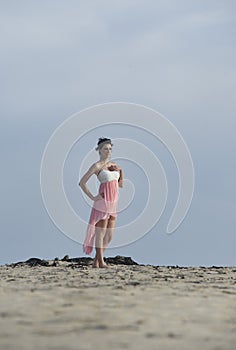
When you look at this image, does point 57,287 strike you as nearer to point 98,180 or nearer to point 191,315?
point 191,315

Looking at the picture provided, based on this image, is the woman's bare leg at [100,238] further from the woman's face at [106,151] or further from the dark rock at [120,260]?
the dark rock at [120,260]

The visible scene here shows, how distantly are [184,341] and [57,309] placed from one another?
5.40ft

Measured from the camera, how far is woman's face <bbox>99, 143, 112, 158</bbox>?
1241cm

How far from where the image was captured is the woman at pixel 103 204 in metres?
12.5

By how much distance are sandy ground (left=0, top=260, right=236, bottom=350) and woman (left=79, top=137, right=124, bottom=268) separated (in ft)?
8.38

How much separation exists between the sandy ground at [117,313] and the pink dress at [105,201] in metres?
2.60

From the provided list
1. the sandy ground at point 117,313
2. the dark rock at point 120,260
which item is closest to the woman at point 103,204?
the dark rock at point 120,260

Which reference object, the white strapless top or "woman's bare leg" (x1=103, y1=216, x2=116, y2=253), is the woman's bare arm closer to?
the white strapless top

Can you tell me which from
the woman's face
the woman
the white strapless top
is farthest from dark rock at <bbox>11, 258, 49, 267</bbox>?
the woman's face

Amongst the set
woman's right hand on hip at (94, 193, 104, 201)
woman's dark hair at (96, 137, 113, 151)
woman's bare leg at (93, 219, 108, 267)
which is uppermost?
woman's dark hair at (96, 137, 113, 151)

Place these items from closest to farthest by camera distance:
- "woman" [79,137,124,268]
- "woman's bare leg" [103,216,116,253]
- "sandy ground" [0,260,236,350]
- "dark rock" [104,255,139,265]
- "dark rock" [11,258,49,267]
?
1. "sandy ground" [0,260,236,350]
2. "woman" [79,137,124,268]
3. "woman's bare leg" [103,216,116,253]
4. "dark rock" [11,258,49,267]
5. "dark rock" [104,255,139,265]

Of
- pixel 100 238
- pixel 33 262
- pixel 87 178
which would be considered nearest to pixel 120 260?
pixel 33 262

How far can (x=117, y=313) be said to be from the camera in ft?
22.1

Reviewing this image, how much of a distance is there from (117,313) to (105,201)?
5.95 meters
